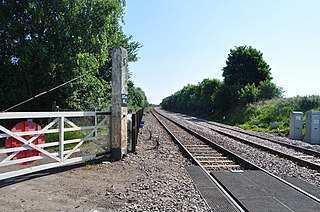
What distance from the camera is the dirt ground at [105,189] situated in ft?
15.9

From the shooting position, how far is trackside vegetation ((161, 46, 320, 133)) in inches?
1048

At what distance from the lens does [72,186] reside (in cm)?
595

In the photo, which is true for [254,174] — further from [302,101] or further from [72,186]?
[302,101]

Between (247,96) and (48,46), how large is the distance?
2919 centimetres

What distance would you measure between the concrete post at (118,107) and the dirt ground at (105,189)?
0.68 meters

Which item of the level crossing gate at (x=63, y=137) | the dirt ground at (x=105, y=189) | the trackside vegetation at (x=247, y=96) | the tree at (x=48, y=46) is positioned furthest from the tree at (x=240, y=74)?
the dirt ground at (x=105, y=189)

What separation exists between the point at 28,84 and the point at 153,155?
33.2ft

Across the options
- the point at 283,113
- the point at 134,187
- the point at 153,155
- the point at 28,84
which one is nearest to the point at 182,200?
the point at 134,187

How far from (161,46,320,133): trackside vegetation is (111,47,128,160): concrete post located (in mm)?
19176

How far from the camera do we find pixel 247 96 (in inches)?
1500

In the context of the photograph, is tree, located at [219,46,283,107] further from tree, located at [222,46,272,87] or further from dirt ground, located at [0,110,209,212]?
dirt ground, located at [0,110,209,212]

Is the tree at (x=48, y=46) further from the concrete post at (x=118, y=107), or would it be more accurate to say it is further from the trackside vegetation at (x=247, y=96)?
the trackside vegetation at (x=247, y=96)

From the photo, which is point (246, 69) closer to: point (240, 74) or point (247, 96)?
point (240, 74)

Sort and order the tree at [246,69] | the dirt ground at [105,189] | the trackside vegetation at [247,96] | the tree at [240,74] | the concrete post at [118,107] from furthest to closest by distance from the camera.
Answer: the tree at [246,69], the tree at [240,74], the trackside vegetation at [247,96], the concrete post at [118,107], the dirt ground at [105,189]
